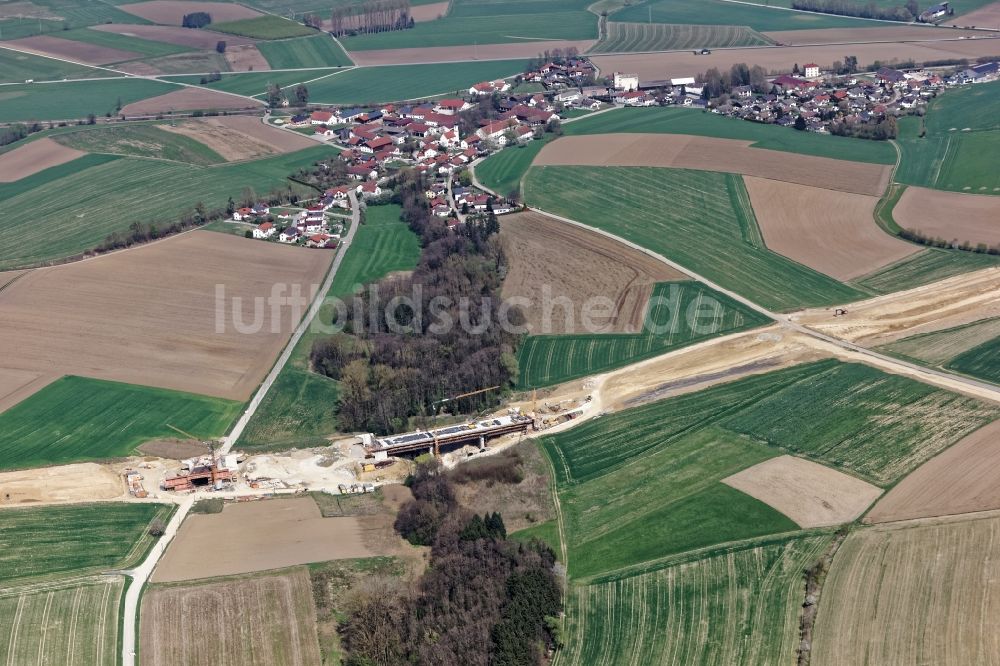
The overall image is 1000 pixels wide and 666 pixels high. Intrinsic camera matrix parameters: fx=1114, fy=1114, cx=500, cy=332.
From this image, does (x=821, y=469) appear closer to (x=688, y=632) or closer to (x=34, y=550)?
(x=688, y=632)

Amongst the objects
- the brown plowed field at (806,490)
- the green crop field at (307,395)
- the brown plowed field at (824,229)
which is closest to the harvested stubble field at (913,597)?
the brown plowed field at (806,490)

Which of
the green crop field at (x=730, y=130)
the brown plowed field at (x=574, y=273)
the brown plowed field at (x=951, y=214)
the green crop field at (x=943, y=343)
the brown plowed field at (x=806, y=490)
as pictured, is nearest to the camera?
the brown plowed field at (x=806, y=490)

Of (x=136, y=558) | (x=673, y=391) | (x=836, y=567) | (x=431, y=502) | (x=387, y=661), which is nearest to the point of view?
(x=387, y=661)

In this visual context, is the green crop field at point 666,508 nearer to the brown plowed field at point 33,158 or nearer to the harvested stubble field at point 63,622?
the harvested stubble field at point 63,622

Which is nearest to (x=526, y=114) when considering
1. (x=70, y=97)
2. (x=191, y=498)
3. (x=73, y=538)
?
(x=70, y=97)

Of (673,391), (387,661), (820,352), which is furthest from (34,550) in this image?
(820,352)

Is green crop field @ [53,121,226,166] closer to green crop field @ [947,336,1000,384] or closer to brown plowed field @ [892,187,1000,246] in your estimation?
brown plowed field @ [892,187,1000,246]
